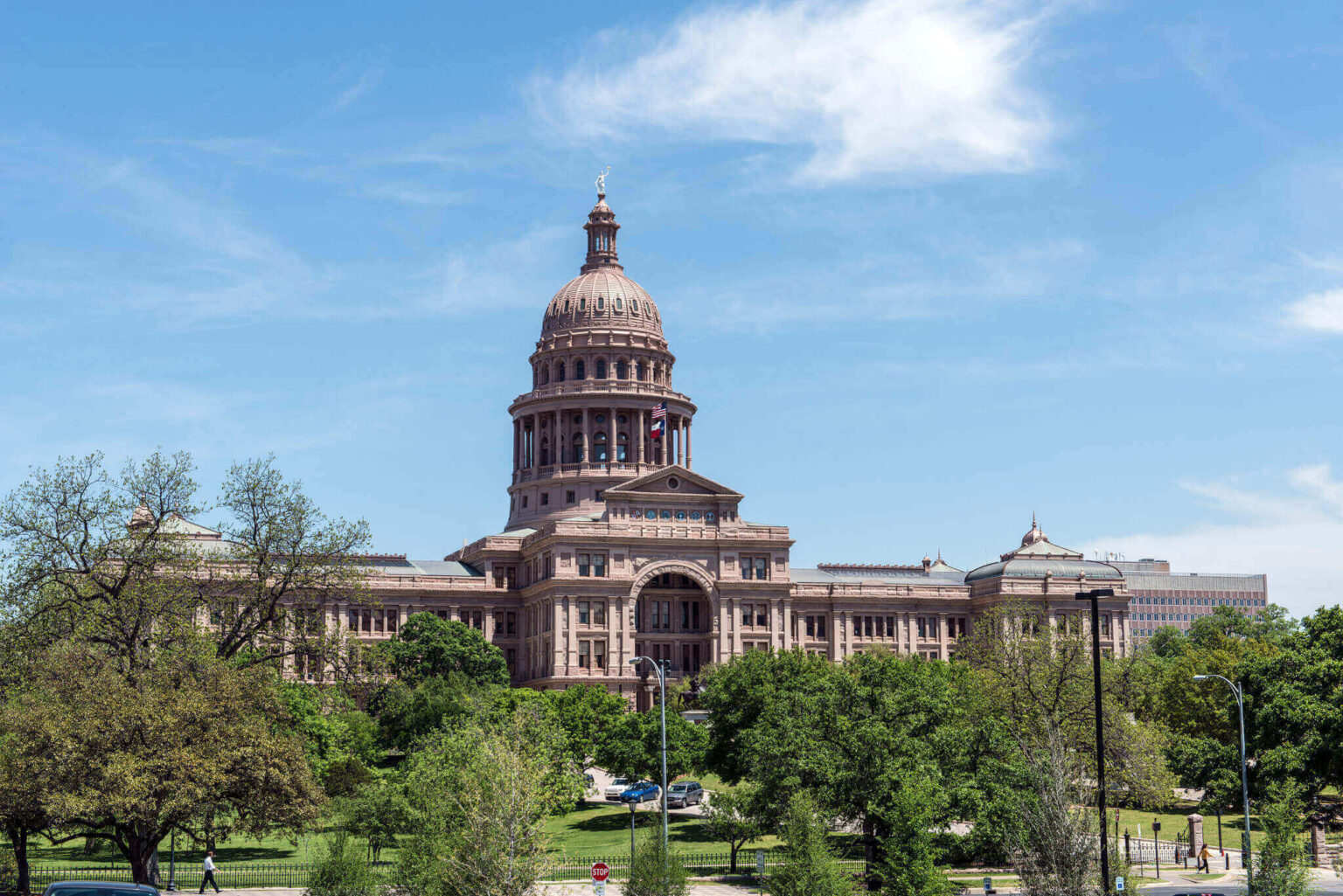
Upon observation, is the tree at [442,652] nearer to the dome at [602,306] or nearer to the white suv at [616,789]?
the white suv at [616,789]

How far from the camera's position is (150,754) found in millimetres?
55094

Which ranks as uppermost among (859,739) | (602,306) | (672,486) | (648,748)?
(602,306)

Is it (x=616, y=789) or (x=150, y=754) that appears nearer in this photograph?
(x=150, y=754)

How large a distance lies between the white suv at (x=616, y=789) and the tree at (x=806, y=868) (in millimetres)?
45952

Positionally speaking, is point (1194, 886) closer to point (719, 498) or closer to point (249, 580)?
point (249, 580)

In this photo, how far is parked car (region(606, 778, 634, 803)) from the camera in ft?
327

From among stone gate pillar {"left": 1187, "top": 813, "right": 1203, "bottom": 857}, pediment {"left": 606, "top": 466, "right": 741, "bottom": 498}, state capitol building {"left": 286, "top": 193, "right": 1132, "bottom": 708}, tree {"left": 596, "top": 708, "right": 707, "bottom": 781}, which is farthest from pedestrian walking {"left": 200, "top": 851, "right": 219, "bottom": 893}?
pediment {"left": 606, "top": 466, "right": 741, "bottom": 498}

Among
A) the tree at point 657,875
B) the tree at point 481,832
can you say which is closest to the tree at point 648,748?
the tree at point 481,832

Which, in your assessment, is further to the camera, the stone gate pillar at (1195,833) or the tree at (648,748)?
the tree at (648,748)

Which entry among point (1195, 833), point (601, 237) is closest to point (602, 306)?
point (601, 237)

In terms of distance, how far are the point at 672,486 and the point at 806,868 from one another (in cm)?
9887

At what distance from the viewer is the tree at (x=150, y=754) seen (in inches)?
2127

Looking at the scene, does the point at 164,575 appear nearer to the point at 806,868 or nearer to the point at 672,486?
the point at 806,868

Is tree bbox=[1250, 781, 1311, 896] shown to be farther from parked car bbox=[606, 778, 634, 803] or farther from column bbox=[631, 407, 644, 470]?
column bbox=[631, 407, 644, 470]
